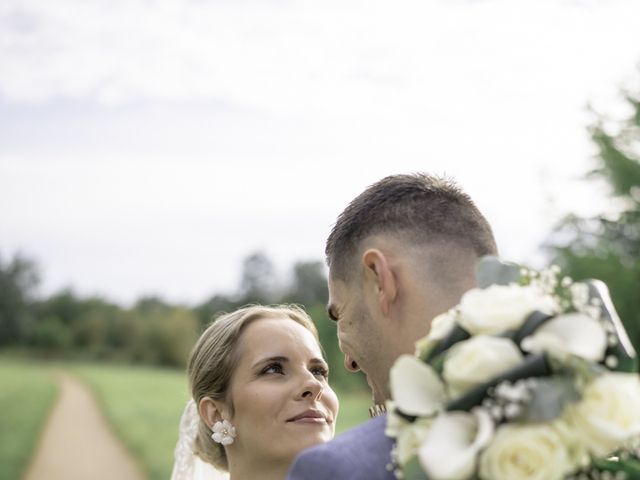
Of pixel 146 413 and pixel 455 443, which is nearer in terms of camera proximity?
pixel 455 443

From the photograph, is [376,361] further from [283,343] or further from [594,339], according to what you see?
[283,343]

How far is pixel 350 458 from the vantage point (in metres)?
2.42

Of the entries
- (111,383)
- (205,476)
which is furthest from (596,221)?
(111,383)

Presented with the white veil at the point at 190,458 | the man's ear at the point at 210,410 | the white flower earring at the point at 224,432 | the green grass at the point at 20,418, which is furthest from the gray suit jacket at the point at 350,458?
the green grass at the point at 20,418

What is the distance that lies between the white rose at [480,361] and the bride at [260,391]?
97.4 inches

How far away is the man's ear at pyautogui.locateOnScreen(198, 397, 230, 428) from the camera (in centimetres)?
488

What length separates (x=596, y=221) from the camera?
25.5 metres

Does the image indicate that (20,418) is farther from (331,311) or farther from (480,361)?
(480,361)

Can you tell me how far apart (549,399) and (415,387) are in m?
0.33

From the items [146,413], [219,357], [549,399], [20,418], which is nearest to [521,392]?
[549,399]

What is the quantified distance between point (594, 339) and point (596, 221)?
24777mm

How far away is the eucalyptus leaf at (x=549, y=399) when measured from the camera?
1898 mm

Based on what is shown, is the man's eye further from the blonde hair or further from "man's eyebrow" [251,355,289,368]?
the blonde hair

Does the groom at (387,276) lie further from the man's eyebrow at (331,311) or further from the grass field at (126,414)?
the grass field at (126,414)
